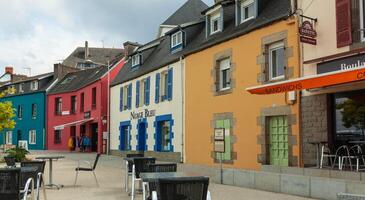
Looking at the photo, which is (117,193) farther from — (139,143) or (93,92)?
(93,92)

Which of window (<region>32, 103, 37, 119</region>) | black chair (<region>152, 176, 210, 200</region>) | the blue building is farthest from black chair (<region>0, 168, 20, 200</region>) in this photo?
window (<region>32, 103, 37, 119</region>)

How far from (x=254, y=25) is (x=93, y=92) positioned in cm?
2219

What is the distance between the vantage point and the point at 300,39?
12703 mm

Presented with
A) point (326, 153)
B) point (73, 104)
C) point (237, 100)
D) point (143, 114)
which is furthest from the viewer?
point (73, 104)

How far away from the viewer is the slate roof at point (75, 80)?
39.0 metres

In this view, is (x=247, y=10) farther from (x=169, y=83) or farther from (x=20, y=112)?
(x=20, y=112)

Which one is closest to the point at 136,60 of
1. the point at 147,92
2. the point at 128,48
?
the point at 147,92

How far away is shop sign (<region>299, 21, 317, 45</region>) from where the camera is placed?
12.7m

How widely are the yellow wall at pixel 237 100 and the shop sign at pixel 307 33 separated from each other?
90cm

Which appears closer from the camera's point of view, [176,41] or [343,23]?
[343,23]

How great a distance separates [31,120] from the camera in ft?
146

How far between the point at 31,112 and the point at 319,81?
3773cm

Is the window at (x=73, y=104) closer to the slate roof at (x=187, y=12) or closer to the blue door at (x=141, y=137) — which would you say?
the slate roof at (x=187, y=12)

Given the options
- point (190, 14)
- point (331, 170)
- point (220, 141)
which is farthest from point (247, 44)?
point (190, 14)
